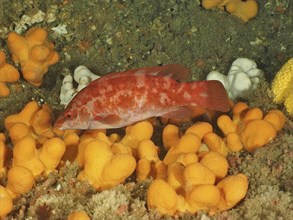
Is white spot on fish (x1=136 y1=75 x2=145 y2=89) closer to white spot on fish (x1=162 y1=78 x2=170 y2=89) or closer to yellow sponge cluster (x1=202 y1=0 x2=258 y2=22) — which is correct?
white spot on fish (x1=162 y1=78 x2=170 y2=89)

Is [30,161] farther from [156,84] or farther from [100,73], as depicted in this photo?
[100,73]

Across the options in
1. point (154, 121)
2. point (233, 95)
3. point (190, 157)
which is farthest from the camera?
point (233, 95)

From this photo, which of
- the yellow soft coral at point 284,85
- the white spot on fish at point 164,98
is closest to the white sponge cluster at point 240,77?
the yellow soft coral at point 284,85

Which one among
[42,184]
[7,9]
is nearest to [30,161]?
[42,184]

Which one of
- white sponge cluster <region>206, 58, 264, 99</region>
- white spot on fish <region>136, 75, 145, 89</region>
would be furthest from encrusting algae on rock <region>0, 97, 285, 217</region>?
white sponge cluster <region>206, 58, 264, 99</region>

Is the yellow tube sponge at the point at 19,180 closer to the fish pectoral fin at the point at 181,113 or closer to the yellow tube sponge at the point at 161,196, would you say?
the yellow tube sponge at the point at 161,196

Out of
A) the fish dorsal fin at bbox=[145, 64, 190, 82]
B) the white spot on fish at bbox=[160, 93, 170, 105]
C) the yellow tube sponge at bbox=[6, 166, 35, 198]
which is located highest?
the fish dorsal fin at bbox=[145, 64, 190, 82]
